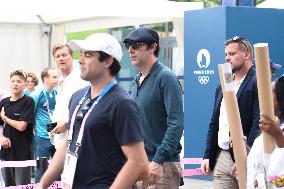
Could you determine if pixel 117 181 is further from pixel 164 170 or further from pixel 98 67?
pixel 164 170

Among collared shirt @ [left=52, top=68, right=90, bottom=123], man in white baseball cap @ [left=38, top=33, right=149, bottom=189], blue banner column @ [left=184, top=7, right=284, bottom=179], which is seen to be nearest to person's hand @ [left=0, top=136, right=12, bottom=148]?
collared shirt @ [left=52, top=68, right=90, bottom=123]

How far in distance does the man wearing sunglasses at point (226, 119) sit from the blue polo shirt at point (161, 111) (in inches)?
18.3

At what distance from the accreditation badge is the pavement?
7.40 metres

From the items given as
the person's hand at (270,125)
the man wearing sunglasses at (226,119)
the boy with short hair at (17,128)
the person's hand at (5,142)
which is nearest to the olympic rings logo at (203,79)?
the boy with short hair at (17,128)

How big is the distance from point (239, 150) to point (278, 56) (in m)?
8.23

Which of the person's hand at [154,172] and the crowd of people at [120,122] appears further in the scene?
the person's hand at [154,172]

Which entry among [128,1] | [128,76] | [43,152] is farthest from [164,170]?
[128,76]

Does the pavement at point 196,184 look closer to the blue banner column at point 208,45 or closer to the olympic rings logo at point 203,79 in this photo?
the blue banner column at point 208,45

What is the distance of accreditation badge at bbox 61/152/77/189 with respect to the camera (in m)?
4.11

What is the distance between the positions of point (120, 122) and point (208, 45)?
7.91 meters

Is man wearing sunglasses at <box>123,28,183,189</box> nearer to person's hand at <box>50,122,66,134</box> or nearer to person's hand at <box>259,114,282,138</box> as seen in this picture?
person's hand at <box>50,122,66,134</box>

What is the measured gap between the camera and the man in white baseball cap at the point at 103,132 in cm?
395

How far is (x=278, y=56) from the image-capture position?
1184 cm

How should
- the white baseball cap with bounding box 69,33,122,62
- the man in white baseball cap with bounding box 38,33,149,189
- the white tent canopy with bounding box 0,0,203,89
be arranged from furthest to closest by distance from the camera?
the white tent canopy with bounding box 0,0,203,89 → the white baseball cap with bounding box 69,33,122,62 → the man in white baseball cap with bounding box 38,33,149,189
